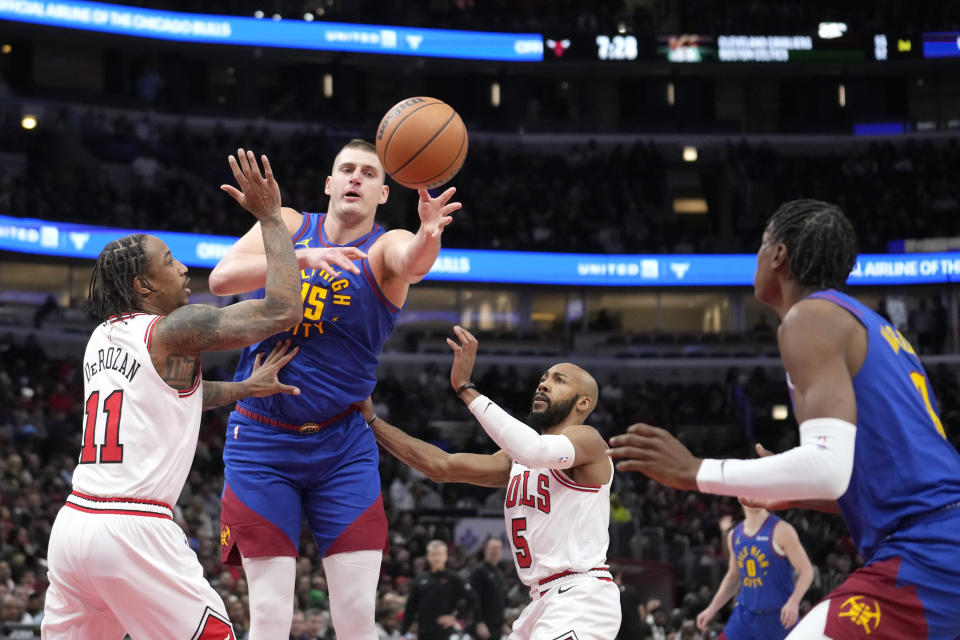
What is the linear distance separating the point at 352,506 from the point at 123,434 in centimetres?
121

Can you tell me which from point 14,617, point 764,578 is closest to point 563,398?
point 764,578

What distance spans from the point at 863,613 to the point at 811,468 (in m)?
0.49

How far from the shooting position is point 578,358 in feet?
95.8

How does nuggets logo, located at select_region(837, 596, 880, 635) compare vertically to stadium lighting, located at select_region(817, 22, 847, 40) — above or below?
below

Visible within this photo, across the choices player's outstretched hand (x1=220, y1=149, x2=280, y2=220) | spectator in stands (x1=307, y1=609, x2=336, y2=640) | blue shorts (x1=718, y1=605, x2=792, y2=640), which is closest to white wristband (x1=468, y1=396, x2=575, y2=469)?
player's outstretched hand (x1=220, y1=149, x2=280, y2=220)

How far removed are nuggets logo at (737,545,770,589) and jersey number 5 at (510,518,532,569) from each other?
437cm

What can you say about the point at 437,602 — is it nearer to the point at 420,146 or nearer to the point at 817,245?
the point at 420,146

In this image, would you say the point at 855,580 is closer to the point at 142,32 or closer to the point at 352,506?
Result: the point at 352,506

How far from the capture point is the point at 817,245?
12.5ft

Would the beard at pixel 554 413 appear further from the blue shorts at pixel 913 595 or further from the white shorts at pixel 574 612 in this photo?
the blue shorts at pixel 913 595

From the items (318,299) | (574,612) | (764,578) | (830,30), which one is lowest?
(764,578)

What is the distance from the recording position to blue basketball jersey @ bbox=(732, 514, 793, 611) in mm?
9367

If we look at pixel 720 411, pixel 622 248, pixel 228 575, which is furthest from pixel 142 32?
pixel 228 575

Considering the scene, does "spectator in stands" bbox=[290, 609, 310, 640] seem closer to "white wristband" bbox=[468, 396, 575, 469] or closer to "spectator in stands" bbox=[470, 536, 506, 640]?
"spectator in stands" bbox=[470, 536, 506, 640]
